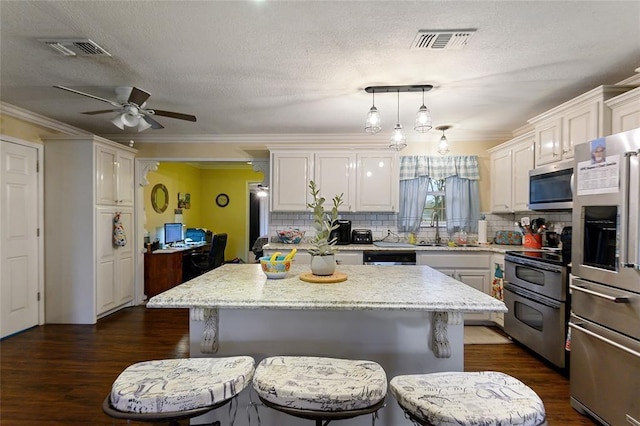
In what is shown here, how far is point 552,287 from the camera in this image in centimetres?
265

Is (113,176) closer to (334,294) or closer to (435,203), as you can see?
(334,294)

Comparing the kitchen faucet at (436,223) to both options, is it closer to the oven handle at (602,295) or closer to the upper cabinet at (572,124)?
the upper cabinet at (572,124)

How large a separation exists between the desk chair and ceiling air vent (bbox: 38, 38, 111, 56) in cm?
343

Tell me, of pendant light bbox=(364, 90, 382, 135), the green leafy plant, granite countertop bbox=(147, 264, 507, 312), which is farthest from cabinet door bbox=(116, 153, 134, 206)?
the green leafy plant

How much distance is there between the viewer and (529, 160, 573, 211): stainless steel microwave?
8.95 feet

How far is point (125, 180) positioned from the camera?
432cm

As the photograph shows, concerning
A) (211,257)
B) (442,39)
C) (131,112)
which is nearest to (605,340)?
(442,39)

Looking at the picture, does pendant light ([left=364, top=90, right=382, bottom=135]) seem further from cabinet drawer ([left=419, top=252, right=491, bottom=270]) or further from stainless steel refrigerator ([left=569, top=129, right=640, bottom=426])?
cabinet drawer ([left=419, top=252, right=491, bottom=270])

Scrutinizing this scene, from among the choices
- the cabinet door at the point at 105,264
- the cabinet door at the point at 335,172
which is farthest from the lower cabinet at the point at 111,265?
the cabinet door at the point at 335,172

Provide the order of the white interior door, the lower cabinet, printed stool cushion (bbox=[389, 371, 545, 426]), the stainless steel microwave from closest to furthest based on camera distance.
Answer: printed stool cushion (bbox=[389, 371, 545, 426]), the stainless steel microwave, the white interior door, the lower cabinet

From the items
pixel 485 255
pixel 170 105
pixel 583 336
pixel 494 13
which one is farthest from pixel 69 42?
pixel 485 255

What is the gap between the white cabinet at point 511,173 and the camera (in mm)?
3478

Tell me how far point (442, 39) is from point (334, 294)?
1714mm

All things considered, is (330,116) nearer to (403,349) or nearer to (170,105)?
(170,105)
